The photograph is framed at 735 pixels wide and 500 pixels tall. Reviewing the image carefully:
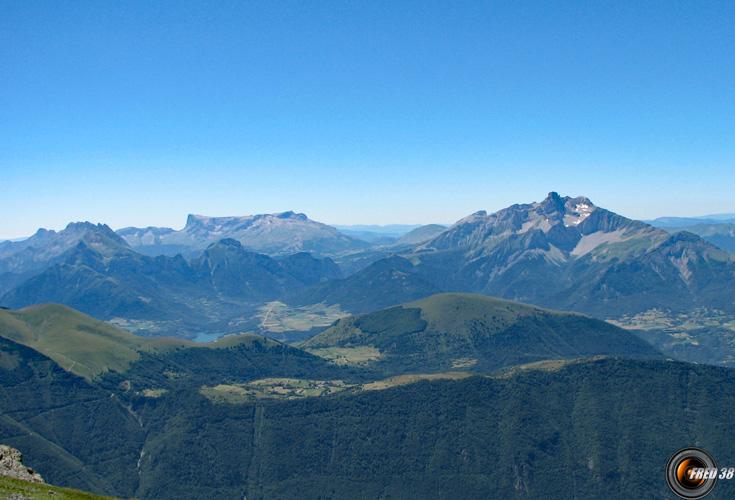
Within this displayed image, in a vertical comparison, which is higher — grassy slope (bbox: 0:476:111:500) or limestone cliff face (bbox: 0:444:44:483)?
grassy slope (bbox: 0:476:111:500)

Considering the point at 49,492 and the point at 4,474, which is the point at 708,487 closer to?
the point at 49,492
